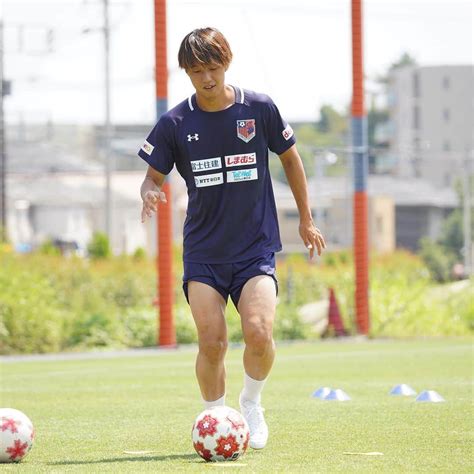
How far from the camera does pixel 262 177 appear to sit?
Result: 26.2 feet

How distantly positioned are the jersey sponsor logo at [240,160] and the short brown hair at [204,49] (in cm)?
53

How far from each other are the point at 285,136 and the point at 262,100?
0.25 meters

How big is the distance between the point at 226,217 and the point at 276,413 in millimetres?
2442

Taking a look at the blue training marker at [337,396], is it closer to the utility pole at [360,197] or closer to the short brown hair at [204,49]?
the short brown hair at [204,49]

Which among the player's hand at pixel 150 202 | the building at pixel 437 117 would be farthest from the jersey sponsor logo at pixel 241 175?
the building at pixel 437 117

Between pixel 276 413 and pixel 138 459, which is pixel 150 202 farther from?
pixel 276 413

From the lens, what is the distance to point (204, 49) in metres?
7.56

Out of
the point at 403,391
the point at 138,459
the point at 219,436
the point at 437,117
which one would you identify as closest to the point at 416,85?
the point at 437,117

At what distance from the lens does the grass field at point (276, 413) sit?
24.1 ft

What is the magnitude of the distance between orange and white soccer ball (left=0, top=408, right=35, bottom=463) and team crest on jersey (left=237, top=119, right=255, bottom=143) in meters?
1.98

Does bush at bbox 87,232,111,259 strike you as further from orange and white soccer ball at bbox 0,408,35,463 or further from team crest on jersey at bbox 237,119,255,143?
orange and white soccer ball at bbox 0,408,35,463

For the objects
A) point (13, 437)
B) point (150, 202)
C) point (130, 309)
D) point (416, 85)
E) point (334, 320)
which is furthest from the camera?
point (416, 85)

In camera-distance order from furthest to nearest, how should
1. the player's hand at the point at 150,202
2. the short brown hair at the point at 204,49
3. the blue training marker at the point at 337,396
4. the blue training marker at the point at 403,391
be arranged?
1. the blue training marker at the point at 403,391
2. the blue training marker at the point at 337,396
3. the player's hand at the point at 150,202
4. the short brown hair at the point at 204,49

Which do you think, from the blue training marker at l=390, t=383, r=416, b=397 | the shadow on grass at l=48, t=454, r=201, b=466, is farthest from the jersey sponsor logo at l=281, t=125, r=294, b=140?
the blue training marker at l=390, t=383, r=416, b=397
